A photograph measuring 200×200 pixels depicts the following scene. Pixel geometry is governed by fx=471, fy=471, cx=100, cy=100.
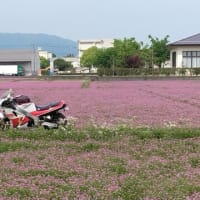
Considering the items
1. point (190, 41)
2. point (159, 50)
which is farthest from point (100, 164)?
point (159, 50)

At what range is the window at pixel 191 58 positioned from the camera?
73625 mm

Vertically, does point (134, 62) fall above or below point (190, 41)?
below

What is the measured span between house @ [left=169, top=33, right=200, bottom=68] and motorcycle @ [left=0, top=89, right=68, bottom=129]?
64182 millimetres

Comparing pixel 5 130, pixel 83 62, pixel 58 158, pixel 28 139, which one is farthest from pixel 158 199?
pixel 83 62

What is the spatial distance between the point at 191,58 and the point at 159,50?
747 cm

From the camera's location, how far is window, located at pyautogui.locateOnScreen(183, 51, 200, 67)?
242 feet

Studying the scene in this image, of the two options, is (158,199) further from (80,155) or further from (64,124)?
(64,124)

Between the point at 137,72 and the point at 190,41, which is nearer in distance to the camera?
the point at 137,72

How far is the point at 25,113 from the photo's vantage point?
10297 millimetres

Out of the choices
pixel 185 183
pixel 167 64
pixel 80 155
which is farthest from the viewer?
pixel 167 64

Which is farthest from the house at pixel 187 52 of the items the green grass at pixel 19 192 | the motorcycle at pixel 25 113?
the green grass at pixel 19 192

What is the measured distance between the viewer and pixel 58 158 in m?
7.23

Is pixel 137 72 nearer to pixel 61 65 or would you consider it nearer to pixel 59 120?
pixel 59 120

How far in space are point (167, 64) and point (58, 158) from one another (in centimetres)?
7758
